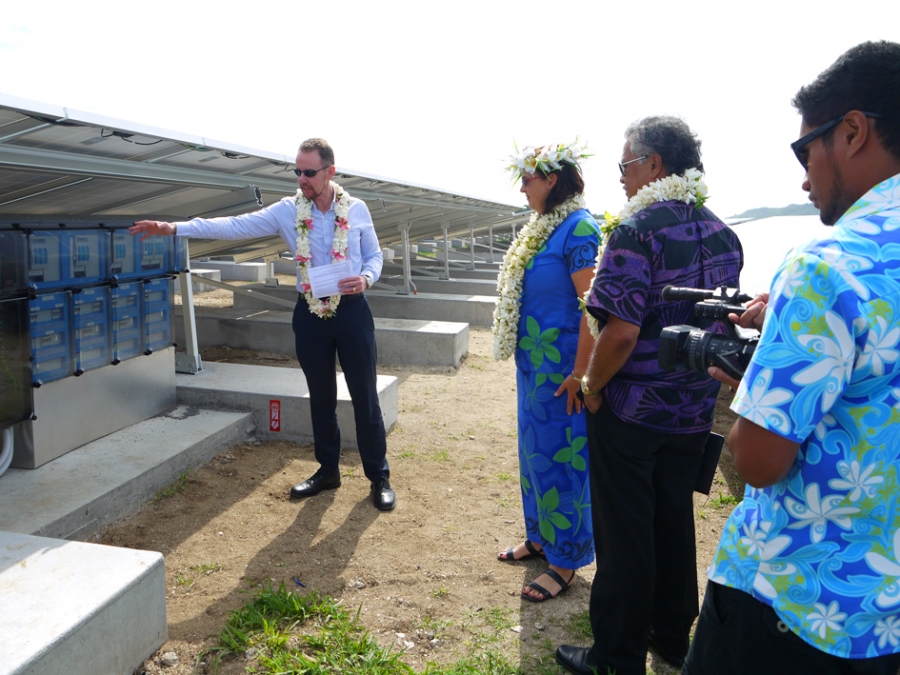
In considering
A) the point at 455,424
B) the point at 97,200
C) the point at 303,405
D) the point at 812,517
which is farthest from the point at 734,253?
the point at 97,200

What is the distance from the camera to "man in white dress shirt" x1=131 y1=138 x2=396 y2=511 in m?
4.09

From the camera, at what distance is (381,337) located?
28.9 ft

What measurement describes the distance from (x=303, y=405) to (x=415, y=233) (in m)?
10.2

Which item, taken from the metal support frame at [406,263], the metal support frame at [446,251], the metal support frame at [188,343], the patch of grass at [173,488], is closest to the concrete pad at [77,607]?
the patch of grass at [173,488]

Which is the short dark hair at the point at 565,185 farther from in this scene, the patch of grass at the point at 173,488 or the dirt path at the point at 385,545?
the patch of grass at the point at 173,488

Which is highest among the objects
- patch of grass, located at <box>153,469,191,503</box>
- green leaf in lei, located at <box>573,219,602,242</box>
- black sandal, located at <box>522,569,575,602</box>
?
green leaf in lei, located at <box>573,219,602,242</box>

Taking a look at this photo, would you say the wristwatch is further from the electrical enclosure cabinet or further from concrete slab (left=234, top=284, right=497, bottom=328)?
concrete slab (left=234, top=284, right=497, bottom=328)

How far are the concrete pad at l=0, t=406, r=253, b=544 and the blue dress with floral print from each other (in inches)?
93.1

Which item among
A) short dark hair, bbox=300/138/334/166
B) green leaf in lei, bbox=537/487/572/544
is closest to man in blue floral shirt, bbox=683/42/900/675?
green leaf in lei, bbox=537/487/572/544

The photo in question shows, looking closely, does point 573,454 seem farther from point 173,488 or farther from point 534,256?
point 173,488

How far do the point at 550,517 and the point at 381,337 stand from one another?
18.7 feet

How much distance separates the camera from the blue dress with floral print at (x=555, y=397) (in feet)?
10.4

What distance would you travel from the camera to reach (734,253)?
2547 mm

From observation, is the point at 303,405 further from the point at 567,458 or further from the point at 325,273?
the point at 567,458
